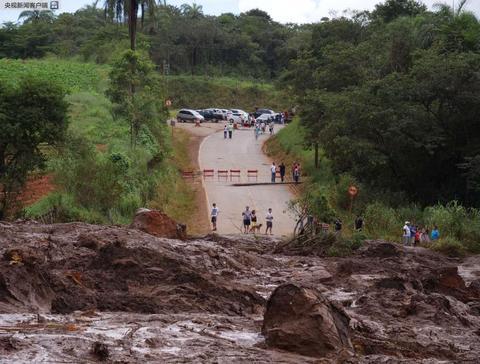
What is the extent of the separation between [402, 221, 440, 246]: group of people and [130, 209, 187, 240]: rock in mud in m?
9.05

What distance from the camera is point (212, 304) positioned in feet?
72.5

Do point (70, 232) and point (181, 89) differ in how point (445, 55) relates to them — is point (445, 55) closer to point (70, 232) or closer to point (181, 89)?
point (70, 232)

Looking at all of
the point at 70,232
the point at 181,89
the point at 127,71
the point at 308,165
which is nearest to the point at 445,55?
the point at 308,165

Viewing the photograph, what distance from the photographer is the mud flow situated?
17438mm

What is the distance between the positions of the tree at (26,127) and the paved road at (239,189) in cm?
833

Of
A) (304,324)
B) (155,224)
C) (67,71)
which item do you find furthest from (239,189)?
(67,71)

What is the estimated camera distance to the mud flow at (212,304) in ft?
57.2

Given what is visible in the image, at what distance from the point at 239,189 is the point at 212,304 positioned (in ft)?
82.5

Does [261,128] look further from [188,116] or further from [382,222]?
[382,222]

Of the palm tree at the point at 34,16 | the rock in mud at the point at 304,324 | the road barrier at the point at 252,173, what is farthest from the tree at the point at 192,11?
the rock in mud at the point at 304,324

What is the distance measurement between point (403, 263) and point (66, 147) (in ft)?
49.9

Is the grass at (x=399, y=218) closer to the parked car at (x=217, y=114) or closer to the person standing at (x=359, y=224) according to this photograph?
the person standing at (x=359, y=224)

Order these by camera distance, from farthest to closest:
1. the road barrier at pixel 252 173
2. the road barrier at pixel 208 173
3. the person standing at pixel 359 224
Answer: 1. the road barrier at pixel 208 173
2. the road barrier at pixel 252 173
3. the person standing at pixel 359 224

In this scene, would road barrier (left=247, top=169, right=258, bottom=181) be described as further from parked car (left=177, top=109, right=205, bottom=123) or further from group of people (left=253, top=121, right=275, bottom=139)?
parked car (left=177, top=109, right=205, bottom=123)
